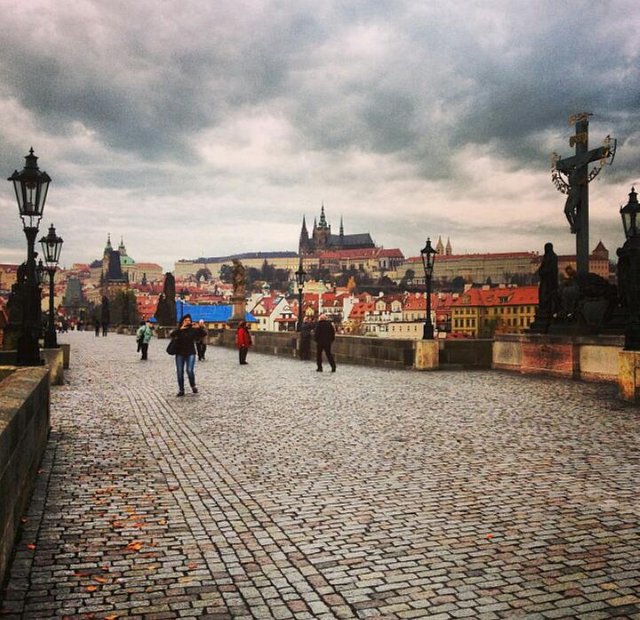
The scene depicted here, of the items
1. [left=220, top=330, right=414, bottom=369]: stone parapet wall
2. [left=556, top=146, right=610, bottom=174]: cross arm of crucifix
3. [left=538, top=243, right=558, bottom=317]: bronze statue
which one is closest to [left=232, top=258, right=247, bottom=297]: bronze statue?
[left=220, top=330, right=414, bottom=369]: stone parapet wall

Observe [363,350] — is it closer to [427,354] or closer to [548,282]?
[427,354]

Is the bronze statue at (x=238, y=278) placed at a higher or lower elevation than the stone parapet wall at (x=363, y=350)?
higher

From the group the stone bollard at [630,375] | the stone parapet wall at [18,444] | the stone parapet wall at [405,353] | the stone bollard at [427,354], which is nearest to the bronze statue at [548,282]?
the stone parapet wall at [405,353]

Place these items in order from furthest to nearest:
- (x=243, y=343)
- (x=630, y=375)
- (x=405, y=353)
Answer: (x=243, y=343), (x=405, y=353), (x=630, y=375)

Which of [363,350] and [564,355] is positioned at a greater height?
[564,355]

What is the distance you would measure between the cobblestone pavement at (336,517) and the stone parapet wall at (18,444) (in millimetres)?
184

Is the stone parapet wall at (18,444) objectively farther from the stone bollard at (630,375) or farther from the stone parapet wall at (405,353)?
the stone parapet wall at (405,353)

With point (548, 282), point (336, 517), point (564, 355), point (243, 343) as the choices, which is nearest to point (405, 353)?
point (548, 282)

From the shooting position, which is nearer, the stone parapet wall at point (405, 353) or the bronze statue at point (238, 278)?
the stone parapet wall at point (405, 353)

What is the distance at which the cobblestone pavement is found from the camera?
357 centimetres

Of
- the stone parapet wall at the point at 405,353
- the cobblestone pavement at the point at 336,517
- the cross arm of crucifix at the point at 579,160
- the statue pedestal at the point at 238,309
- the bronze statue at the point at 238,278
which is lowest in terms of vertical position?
the cobblestone pavement at the point at 336,517

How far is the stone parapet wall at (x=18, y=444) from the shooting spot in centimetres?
370

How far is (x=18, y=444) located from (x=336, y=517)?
7.06ft

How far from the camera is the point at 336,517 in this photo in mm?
4941
